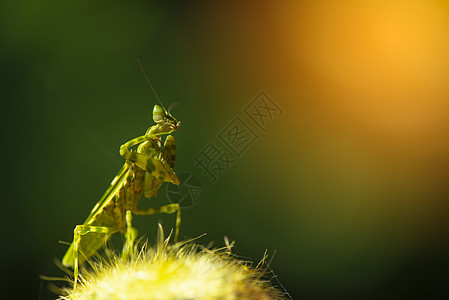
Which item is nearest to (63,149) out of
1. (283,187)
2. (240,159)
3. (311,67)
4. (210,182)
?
(210,182)

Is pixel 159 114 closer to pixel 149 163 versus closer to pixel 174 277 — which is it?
pixel 149 163

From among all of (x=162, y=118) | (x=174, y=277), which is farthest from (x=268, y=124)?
(x=174, y=277)

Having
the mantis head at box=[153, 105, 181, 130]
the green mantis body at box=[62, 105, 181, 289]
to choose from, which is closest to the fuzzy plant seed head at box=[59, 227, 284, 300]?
the green mantis body at box=[62, 105, 181, 289]

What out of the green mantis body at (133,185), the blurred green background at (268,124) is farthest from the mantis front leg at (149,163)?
the blurred green background at (268,124)

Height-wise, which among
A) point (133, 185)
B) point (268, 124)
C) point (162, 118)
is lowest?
point (133, 185)

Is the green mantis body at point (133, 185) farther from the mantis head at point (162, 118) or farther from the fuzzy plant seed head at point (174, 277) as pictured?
the fuzzy plant seed head at point (174, 277)

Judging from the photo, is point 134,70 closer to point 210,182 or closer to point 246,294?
point 210,182
